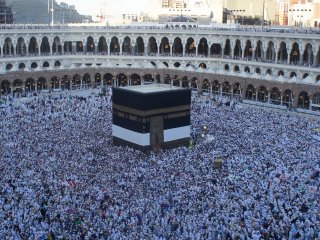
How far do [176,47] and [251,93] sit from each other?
53.4ft

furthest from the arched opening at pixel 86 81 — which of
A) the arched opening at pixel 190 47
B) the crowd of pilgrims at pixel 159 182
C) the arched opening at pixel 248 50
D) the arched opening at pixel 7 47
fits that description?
the crowd of pilgrims at pixel 159 182

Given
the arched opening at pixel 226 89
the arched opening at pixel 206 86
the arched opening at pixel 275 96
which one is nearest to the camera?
the arched opening at pixel 275 96

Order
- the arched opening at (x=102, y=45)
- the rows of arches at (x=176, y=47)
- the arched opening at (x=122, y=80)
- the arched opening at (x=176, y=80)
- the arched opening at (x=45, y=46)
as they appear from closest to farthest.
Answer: the rows of arches at (x=176, y=47) → the arched opening at (x=176, y=80) → the arched opening at (x=122, y=80) → the arched opening at (x=45, y=46) → the arched opening at (x=102, y=45)

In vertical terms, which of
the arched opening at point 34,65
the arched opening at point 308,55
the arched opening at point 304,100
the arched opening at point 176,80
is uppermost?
the arched opening at point 308,55

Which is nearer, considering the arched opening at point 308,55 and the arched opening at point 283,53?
the arched opening at point 308,55

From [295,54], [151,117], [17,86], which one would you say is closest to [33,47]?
[17,86]

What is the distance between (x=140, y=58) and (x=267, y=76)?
61.6ft

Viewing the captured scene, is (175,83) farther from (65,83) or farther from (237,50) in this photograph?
(65,83)

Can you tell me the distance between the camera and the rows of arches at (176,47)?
2181 inches

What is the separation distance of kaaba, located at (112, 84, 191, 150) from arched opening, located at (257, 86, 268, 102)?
1869 centimetres

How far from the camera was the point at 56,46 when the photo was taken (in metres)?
64.4

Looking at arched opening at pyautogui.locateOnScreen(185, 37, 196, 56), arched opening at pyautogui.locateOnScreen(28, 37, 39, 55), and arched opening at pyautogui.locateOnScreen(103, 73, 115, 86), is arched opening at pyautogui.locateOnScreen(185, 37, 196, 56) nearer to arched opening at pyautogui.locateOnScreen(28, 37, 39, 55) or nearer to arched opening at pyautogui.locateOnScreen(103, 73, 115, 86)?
arched opening at pyautogui.locateOnScreen(103, 73, 115, 86)

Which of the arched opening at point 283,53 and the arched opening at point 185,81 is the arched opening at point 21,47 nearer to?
the arched opening at point 185,81

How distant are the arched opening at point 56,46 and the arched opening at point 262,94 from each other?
27.5 m
